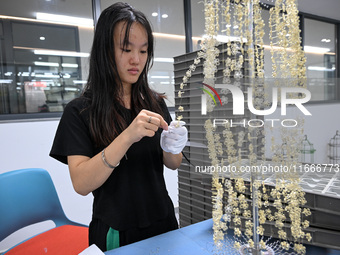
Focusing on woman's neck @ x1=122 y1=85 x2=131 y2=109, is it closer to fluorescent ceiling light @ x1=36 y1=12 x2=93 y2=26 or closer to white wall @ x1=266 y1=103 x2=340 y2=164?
white wall @ x1=266 y1=103 x2=340 y2=164

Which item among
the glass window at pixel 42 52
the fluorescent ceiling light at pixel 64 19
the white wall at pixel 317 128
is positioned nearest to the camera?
the white wall at pixel 317 128

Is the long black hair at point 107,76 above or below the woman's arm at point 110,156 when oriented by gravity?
above

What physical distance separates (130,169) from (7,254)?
2.62 feet

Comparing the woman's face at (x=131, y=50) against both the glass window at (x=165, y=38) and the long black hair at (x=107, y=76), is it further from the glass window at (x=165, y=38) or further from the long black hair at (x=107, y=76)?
the glass window at (x=165, y=38)

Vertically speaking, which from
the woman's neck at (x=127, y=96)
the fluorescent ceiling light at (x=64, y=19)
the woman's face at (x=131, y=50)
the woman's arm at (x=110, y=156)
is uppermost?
the fluorescent ceiling light at (x=64, y=19)

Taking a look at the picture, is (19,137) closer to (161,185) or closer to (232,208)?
(161,185)

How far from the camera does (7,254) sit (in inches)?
46.8

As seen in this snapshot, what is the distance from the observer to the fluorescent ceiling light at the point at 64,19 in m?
2.33

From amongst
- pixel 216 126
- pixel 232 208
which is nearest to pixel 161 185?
pixel 232 208

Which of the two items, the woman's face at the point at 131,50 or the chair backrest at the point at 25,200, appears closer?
the woman's face at the point at 131,50

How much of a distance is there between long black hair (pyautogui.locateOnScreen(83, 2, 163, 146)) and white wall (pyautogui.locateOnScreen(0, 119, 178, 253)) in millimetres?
1457

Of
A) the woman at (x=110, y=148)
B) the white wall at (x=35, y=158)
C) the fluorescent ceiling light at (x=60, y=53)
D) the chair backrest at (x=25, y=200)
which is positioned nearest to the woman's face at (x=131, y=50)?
the woman at (x=110, y=148)

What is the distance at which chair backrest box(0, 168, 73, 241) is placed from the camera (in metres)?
1.26

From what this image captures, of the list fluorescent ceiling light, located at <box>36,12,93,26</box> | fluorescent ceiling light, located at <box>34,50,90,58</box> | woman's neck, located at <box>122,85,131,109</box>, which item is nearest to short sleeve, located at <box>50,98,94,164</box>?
woman's neck, located at <box>122,85,131,109</box>
